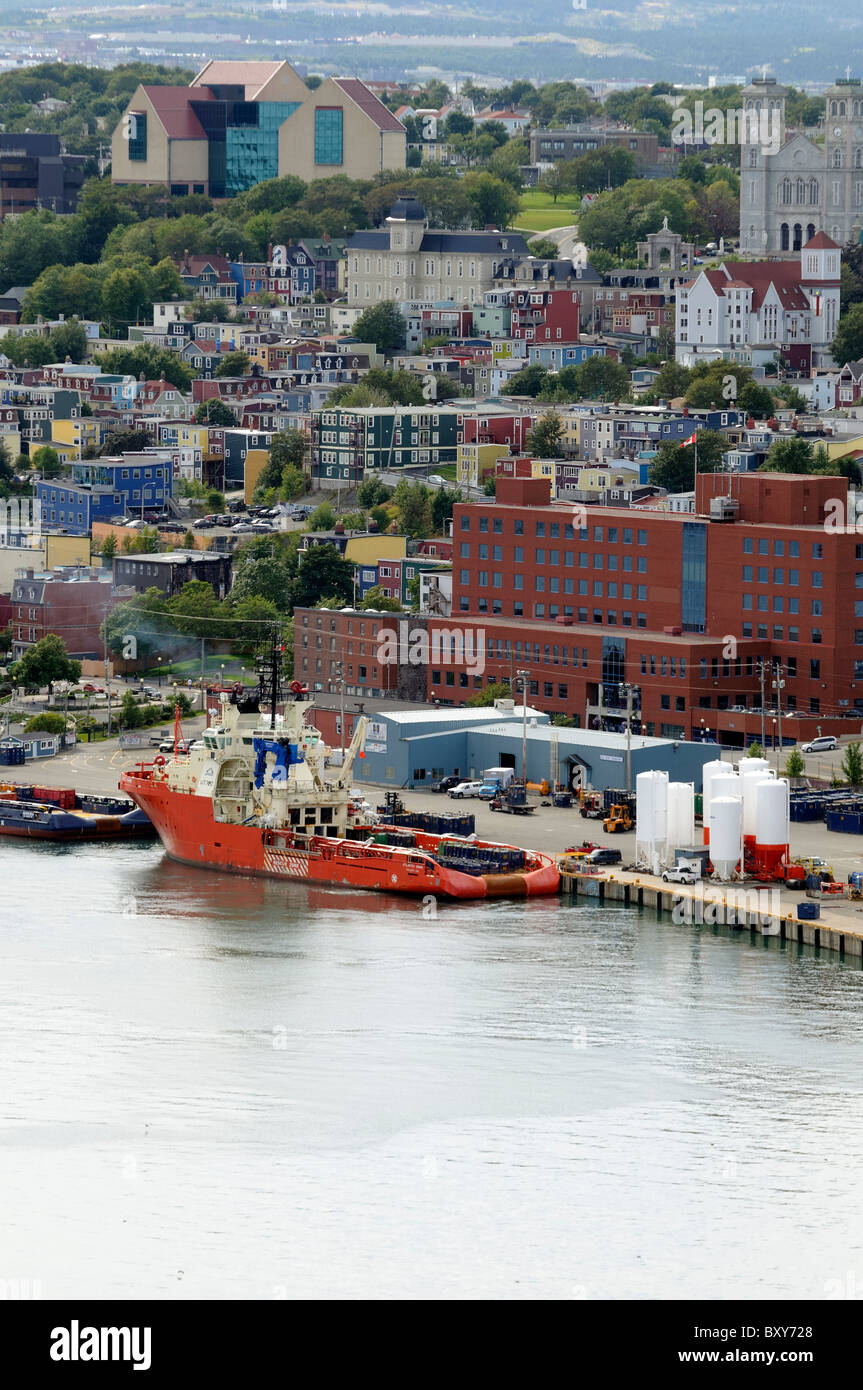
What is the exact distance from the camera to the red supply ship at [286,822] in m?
36.7

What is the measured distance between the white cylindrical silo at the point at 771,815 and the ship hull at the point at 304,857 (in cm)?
231

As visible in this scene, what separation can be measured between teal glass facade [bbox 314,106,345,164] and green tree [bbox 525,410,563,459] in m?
52.7

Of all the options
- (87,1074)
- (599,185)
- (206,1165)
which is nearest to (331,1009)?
(87,1074)

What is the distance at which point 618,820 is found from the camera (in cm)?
3903

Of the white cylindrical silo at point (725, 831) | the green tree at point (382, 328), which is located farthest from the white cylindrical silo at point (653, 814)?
the green tree at point (382, 328)

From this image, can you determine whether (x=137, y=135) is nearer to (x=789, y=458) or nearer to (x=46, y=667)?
(x=789, y=458)

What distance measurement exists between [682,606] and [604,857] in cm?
1016

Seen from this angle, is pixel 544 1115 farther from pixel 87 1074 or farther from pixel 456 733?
pixel 456 733

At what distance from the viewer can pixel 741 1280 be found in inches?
913

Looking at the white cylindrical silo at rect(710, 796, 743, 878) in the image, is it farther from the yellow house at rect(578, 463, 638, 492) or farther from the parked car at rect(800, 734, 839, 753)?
the yellow house at rect(578, 463, 638, 492)

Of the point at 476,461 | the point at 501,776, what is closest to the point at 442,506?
the point at 476,461

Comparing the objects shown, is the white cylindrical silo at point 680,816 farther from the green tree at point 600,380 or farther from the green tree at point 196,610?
the green tree at point 600,380
